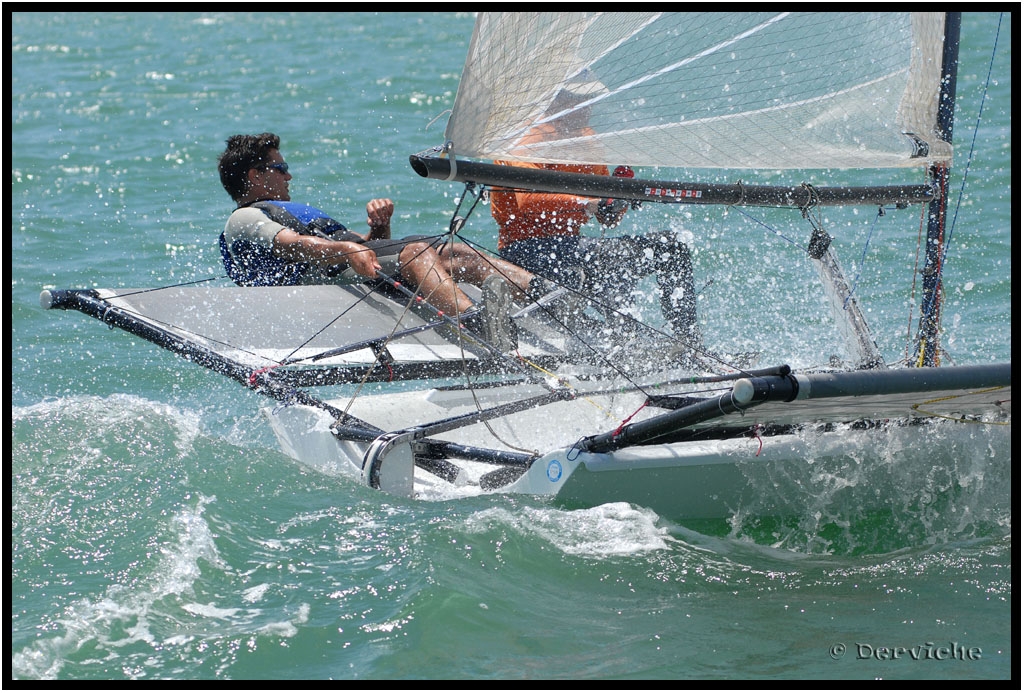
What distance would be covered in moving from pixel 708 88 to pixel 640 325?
1.08 m

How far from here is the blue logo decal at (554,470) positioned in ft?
13.2

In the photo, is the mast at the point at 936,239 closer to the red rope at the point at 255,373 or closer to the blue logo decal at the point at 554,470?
the blue logo decal at the point at 554,470

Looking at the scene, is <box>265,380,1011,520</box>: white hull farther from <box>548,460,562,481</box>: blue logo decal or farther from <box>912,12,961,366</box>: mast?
<box>912,12,961,366</box>: mast

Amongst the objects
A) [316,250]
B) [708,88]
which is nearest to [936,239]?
[708,88]

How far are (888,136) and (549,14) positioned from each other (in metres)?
1.46

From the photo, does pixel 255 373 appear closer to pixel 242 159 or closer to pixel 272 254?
pixel 272 254

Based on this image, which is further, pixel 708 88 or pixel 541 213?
pixel 541 213

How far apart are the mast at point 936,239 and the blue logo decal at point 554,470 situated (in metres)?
1.64

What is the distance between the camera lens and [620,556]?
3939mm

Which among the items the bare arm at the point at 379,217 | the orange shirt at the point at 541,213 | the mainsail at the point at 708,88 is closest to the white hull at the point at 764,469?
the mainsail at the point at 708,88

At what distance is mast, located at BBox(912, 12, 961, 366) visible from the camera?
4730mm

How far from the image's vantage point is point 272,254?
569cm

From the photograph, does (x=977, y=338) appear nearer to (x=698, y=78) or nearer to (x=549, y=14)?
(x=698, y=78)

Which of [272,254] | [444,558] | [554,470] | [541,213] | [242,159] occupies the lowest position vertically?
[444,558]
